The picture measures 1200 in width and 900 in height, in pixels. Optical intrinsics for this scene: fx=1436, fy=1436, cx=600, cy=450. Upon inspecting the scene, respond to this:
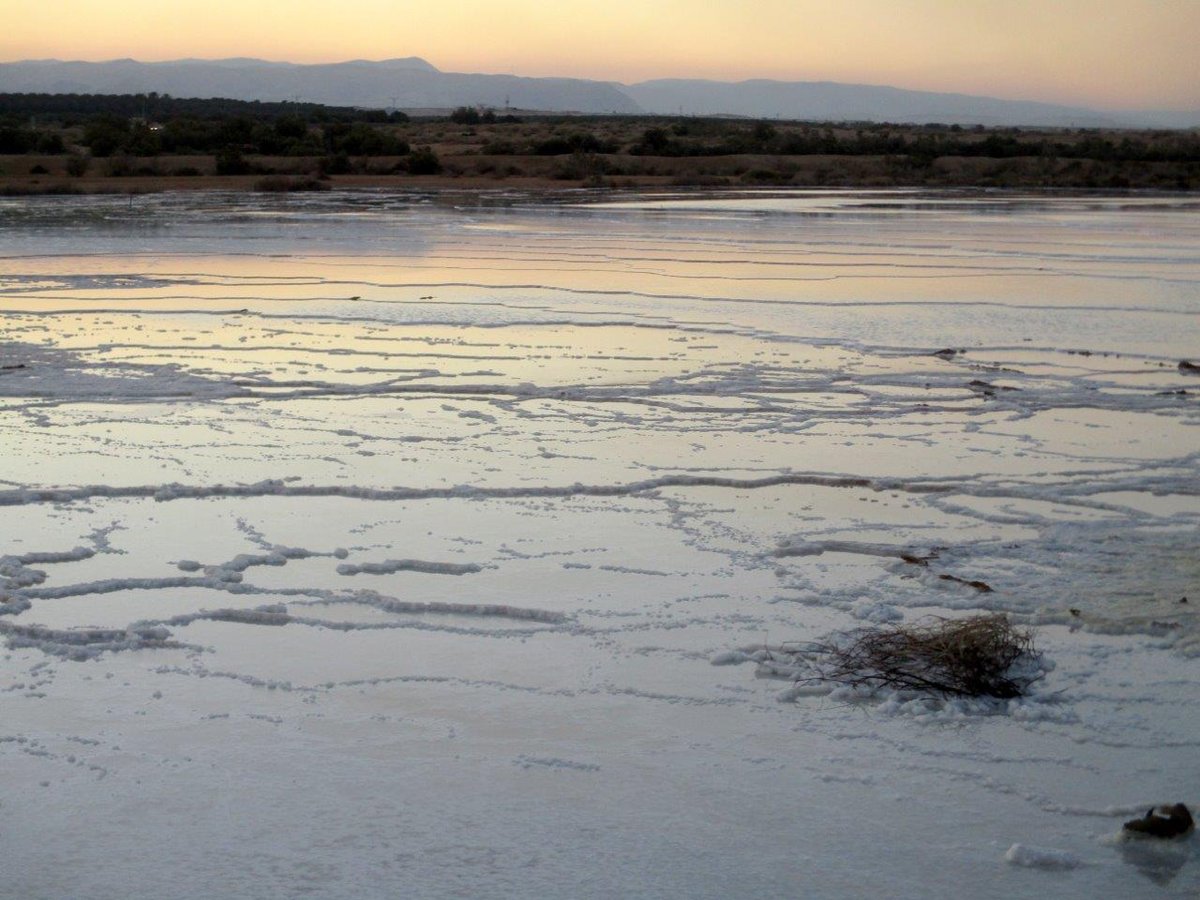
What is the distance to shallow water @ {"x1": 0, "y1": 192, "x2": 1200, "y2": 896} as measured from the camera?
12.7 ft

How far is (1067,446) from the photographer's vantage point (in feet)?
27.7

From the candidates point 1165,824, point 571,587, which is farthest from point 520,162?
point 1165,824

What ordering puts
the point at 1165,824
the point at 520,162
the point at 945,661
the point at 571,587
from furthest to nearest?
the point at 520,162, the point at 571,587, the point at 945,661, the point at 1165,824

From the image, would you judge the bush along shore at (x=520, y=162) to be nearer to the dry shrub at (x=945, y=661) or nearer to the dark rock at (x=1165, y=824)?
the dry shrub at (x=945, y=661)

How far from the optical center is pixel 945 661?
488 cm

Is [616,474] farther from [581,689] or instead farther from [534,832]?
[534,832]

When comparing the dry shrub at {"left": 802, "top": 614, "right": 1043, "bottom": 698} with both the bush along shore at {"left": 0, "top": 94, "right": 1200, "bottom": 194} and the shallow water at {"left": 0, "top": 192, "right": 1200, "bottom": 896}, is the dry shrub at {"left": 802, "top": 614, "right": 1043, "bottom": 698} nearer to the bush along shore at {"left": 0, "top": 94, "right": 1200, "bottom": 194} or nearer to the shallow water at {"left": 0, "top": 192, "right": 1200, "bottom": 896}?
the shallow water at {"left": 0, "top": 192, "right": 1200, "bottom": 896}

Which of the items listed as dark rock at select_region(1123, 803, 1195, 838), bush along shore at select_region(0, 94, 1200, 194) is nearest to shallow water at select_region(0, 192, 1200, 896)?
dark rock at select_region(1123, 803, 1195, 838)

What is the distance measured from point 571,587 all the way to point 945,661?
5.38 ft

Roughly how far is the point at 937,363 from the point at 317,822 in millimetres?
8351

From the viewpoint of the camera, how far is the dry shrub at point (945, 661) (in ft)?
15.8

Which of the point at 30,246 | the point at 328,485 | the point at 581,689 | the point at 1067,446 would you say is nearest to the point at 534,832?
the point at 581,689

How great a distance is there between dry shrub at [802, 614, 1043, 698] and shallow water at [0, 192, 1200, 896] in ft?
0.45

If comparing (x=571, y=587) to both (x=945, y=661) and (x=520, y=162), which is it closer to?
(x=945, y=661)
